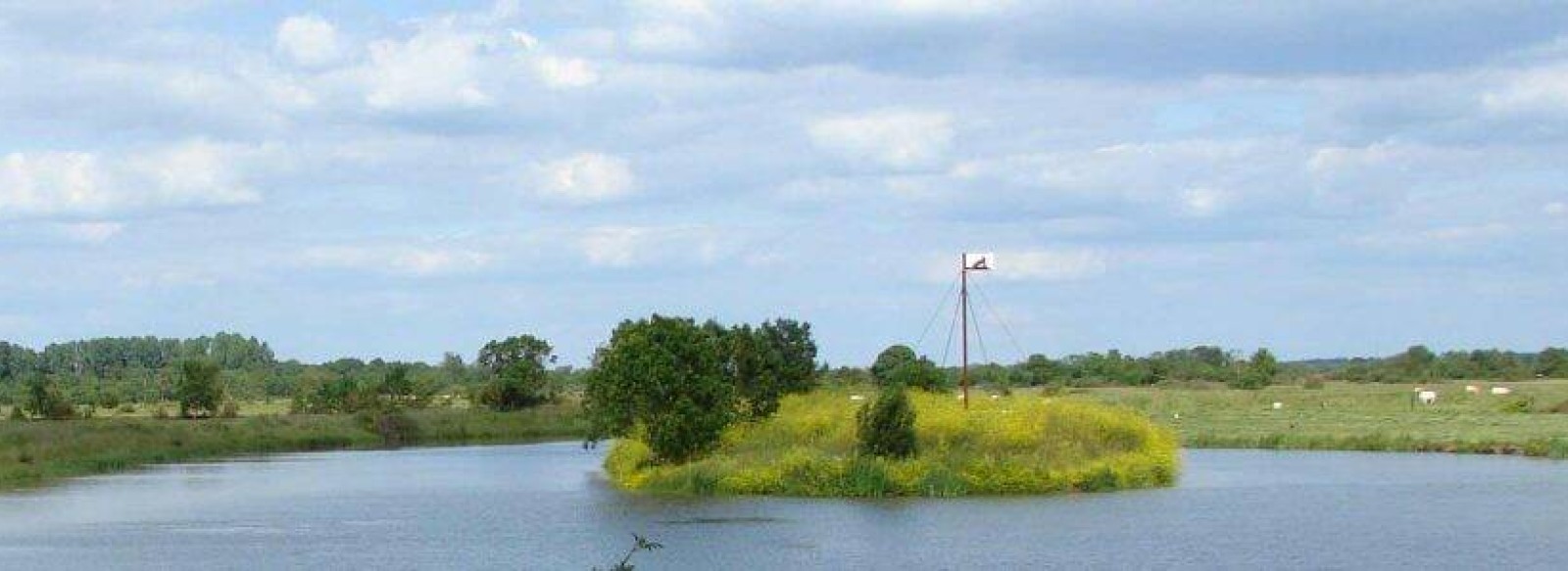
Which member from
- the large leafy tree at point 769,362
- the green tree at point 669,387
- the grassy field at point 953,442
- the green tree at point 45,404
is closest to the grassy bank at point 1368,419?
the grassy field at point 953,442

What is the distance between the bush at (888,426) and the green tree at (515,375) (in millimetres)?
74827

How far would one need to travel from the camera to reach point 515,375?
130 m

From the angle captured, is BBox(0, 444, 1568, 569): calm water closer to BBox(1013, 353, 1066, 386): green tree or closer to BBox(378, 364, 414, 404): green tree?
BBox(378, 364, 414, 404): green tree

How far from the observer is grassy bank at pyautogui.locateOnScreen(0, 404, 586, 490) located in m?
79.1

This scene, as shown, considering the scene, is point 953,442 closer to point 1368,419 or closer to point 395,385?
point 1368,419

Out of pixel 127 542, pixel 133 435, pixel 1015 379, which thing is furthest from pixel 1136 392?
pixel 127 542

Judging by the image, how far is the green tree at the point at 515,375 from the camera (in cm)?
13000

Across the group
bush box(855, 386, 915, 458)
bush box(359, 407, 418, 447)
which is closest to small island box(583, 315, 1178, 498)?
bush box(855, 386, 915, 458)

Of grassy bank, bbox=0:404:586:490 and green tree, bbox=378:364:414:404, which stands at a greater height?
green tree, bbox=378:364:414:404

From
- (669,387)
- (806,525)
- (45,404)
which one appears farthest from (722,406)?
(45,404)

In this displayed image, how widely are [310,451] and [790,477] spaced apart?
50885mm

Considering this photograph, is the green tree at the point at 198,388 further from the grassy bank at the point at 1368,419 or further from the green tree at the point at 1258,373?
the green tree at the point at 1258,373

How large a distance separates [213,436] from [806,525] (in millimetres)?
60660

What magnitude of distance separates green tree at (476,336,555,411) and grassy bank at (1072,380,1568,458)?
39.9 metres
